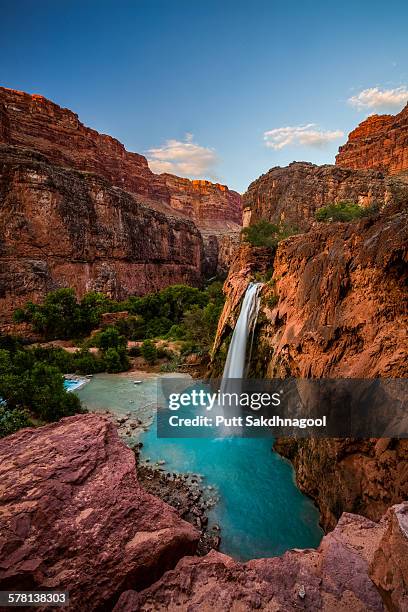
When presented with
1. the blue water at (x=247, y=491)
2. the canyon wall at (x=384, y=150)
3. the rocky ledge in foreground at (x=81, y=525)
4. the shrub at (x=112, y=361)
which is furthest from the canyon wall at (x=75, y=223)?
the canyon wall at (x=384, y=150)

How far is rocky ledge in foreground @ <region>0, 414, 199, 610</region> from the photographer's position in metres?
2.49

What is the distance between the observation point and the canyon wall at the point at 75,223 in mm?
28469

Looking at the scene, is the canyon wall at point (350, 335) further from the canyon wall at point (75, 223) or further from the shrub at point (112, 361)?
the canyon wall at point (75, 223)

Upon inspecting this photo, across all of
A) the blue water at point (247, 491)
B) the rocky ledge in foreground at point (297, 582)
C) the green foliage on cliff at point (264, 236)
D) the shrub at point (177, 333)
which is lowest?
the blue water at point (247, 491)

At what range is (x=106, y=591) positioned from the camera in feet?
8.13

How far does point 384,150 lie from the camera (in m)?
38.4

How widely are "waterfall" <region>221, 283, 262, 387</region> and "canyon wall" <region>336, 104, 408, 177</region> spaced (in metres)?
32.0

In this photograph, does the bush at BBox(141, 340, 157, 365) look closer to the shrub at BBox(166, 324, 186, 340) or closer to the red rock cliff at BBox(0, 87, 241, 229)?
the shrub at BBox(166, 324, 186, 340)

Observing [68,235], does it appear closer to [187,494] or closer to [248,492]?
[187,494]

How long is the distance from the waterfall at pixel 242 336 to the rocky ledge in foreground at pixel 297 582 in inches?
363

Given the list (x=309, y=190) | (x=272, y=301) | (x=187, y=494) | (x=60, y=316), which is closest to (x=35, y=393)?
(x=187, y=494)

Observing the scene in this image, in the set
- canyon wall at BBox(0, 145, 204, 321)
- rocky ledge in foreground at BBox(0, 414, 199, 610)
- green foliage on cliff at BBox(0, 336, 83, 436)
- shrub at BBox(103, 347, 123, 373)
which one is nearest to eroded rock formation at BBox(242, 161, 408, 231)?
canyon wall at BBox(0, 145, 204, 321)

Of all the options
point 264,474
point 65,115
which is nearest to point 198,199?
point 65,115

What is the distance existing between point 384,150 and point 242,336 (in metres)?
41.0
